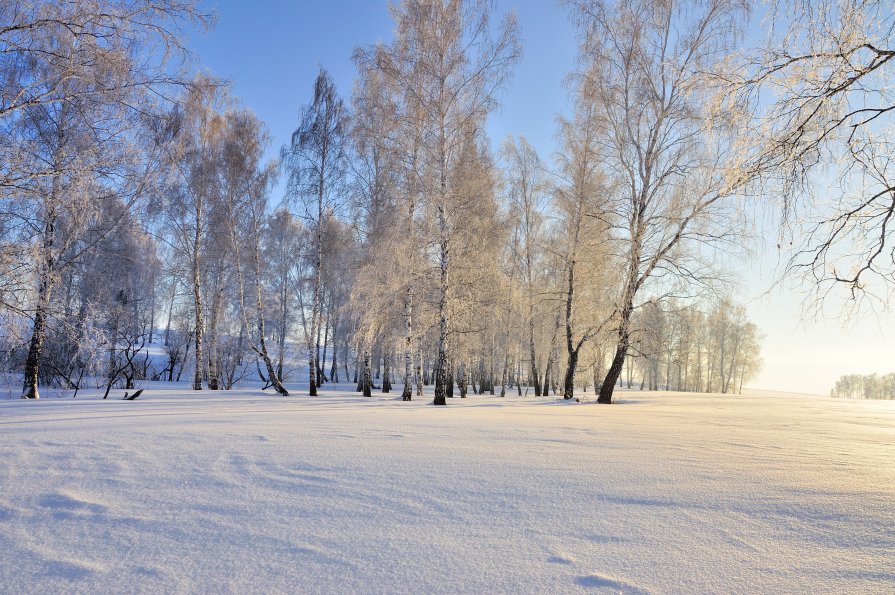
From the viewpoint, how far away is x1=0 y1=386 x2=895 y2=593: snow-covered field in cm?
186

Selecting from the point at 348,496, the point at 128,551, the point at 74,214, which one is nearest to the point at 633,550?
the point at 348,496

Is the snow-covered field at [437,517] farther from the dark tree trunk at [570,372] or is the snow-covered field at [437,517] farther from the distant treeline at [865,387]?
the distant treeline at [865,387]

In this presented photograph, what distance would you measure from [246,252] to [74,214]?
11665mm

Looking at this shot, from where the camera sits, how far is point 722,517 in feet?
8.20

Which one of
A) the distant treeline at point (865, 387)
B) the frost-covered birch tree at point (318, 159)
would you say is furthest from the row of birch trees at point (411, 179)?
the distant treeline at point (865, 387)

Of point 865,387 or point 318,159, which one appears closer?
point 318,159

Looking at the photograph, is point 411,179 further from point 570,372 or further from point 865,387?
point 865,387

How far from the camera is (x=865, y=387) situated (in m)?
79.5

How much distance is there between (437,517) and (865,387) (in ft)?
353

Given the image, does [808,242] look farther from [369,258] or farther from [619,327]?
[369,258]

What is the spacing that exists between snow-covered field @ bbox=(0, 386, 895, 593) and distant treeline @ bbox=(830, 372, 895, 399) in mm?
92282

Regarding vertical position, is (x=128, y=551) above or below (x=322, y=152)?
below

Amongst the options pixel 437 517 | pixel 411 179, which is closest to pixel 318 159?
pixel 411 179

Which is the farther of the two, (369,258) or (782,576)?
(369,258)
